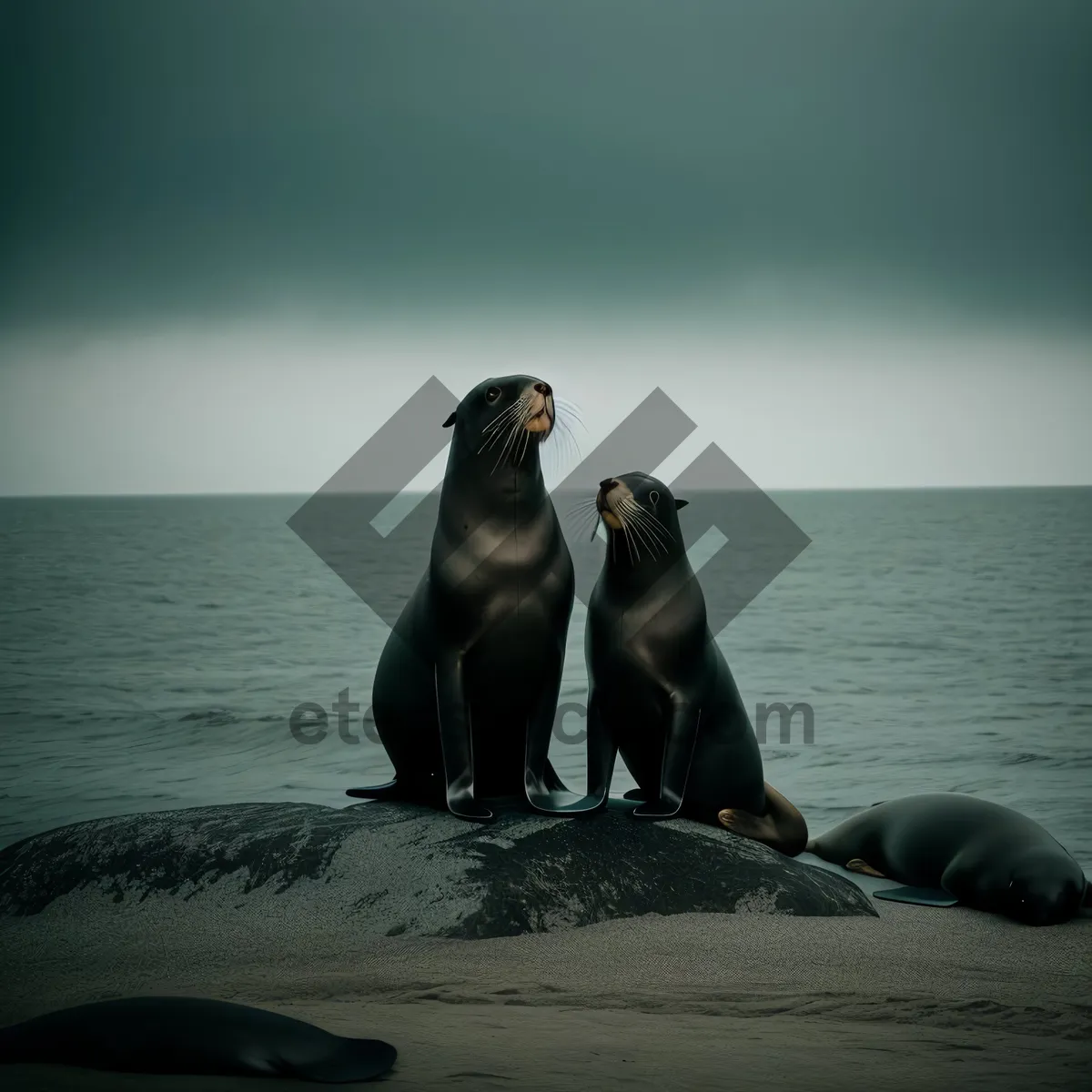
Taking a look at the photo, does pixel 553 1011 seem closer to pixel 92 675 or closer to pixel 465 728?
pixel 465 728

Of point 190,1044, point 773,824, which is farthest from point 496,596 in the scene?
point 190,1044

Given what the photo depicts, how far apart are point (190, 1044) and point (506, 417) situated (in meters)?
2.81

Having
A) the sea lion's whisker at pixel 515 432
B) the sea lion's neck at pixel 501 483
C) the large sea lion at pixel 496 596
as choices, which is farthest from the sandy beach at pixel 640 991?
the sea lion's whisker at pixel 515 432

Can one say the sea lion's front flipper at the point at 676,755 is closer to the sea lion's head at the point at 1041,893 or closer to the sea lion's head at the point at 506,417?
the sea lion's head at the point at 506,417

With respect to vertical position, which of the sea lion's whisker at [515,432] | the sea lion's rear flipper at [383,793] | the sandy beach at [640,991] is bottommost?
the sandy beach at [640,991]

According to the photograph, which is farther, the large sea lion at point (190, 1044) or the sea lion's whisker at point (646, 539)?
the sea lion's whisker at point (646, 539)

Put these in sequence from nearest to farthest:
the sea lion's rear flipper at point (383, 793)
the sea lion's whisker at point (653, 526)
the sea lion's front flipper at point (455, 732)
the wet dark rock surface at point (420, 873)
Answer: the wet dark rock surface at point (420, 873), the sea lion's front flipper at point (455, 732), the sea lion's whisker at point (653, 526), the sea lion's rear flipper at point (383, 793)

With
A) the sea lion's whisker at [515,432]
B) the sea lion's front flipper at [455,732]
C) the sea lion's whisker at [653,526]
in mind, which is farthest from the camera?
the sea lion's whisker at [653,526]

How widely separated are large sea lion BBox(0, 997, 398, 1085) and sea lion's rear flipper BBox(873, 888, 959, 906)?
296 centimetres

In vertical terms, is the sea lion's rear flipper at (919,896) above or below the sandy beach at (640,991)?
above

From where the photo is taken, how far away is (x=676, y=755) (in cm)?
560

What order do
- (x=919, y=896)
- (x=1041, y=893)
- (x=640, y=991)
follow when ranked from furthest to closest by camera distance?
(x=919, y=896) < (x=1041, y=893) < (x=640, y=991)

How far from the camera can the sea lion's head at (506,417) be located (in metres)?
5.43

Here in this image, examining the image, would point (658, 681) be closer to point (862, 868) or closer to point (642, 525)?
point (642, 525)
